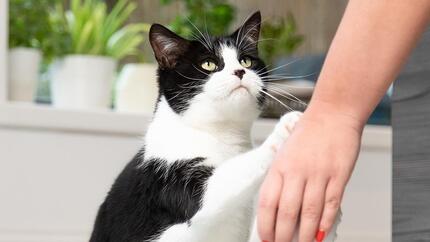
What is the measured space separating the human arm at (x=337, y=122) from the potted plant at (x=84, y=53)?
1.69 meters

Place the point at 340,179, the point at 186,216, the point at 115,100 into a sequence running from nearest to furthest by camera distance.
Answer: the point at 340,179
the point at 186,216
the point at 115,100

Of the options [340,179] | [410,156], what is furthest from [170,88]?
[340,179]

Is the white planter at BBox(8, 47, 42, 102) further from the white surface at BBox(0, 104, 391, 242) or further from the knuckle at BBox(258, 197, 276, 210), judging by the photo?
the knuckle at BBox(258, 197, 276, 210)

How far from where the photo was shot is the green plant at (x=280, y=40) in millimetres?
2756

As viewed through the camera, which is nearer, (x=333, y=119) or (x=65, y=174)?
(x=333, y=119)

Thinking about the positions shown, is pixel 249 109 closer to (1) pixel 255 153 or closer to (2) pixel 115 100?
(1) pixel 255 153

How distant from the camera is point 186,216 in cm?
89

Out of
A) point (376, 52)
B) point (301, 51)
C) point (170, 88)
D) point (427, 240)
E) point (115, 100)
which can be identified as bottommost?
point (427, 240)

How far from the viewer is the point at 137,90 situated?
232cm

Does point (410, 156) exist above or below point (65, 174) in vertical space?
below

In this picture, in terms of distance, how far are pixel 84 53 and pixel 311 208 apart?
5.95 feet

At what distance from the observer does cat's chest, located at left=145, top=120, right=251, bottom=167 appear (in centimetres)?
96

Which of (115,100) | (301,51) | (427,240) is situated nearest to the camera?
(427,240)

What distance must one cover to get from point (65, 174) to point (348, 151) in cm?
156
